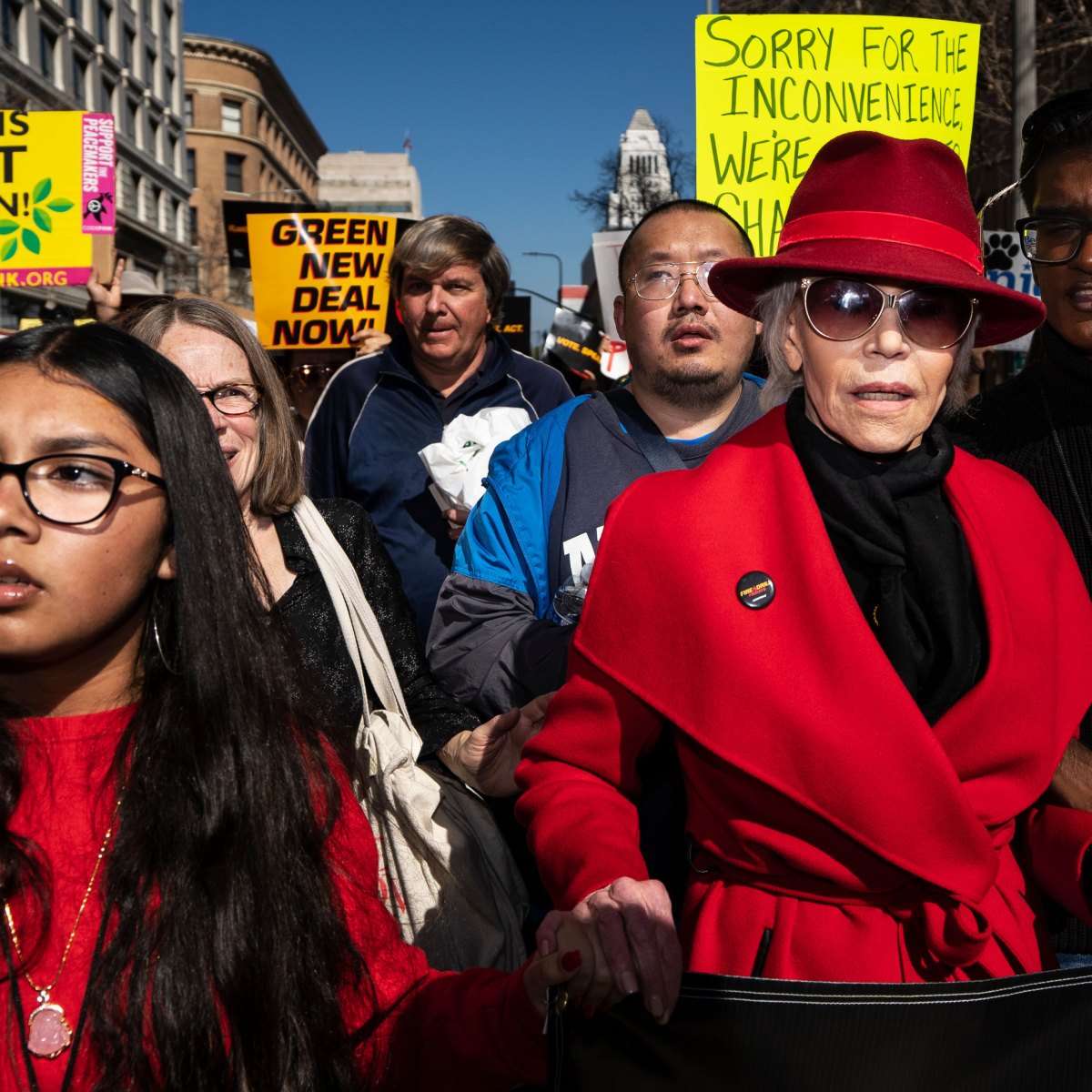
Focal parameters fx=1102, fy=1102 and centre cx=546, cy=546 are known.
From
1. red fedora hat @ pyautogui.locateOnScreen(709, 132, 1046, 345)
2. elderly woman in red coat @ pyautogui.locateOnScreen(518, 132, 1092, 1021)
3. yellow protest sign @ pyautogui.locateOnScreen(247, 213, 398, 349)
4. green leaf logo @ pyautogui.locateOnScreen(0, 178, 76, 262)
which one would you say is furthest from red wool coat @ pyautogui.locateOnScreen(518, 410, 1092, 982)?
green leaf logo @ pyautogui.locateOnScreen(0, 178, 76, 262)

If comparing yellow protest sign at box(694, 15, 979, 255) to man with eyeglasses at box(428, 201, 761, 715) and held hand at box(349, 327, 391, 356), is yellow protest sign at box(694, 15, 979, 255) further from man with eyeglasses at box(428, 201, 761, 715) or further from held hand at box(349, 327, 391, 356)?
held hand at box(349, 327, 391, 356)

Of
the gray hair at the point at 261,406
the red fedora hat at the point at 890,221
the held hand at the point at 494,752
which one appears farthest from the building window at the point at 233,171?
the red fedora hat at the point at 890,221

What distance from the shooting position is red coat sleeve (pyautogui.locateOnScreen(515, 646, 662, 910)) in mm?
1608

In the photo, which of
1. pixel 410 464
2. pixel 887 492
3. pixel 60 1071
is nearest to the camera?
pixel 60 1071

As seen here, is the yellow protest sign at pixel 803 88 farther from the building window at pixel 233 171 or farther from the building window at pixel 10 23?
the building window at pixel 233 171

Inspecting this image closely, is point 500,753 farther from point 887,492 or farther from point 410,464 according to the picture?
point 410,464

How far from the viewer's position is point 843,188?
5.84 feet

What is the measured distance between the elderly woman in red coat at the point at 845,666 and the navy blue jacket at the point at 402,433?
2.08m

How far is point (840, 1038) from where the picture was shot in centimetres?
132

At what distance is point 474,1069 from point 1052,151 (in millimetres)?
2038

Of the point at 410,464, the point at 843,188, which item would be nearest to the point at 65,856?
the point at 843,188

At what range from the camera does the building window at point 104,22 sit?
45.5m

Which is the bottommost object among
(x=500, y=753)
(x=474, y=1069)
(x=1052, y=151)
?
(x=474, y=1069)

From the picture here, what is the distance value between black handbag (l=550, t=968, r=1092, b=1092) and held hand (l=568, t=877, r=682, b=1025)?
29 mm
